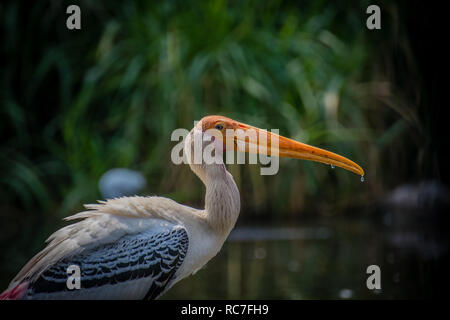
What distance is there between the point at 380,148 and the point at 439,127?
800mm

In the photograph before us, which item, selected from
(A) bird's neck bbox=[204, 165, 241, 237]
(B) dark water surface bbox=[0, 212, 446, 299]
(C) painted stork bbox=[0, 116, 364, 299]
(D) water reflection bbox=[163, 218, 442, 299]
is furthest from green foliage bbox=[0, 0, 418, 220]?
(C) painted stork bbox=[0, 116, 364, 299]

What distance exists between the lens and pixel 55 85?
347 inches

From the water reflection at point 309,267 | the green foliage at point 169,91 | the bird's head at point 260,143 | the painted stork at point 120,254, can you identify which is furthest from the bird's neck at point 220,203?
the green foliage at point 169,91

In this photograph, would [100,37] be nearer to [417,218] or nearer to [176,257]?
[417,218]

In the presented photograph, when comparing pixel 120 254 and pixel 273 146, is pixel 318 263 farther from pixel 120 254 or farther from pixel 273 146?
pixel 120 254

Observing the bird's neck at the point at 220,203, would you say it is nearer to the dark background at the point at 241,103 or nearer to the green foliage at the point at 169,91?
the dark background at the point at 241,103

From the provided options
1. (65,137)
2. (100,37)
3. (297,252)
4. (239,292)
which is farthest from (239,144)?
(100,37)

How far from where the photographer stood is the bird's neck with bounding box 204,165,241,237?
3.45 metres

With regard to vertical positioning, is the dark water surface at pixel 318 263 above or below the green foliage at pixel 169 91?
below

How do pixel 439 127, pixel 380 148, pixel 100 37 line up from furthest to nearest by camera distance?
pixel 100 37, pixel 380 148, pixel 439 127

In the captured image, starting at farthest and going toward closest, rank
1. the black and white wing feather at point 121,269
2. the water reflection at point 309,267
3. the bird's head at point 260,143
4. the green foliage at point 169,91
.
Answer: the green foliage at point 169,91 < the water reflection at point 309,267 < the bird's head at point 260,143 < the black and white wing feather at point 121,269

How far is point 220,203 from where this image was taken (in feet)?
11.3

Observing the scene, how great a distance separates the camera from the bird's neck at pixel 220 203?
3.45 meters

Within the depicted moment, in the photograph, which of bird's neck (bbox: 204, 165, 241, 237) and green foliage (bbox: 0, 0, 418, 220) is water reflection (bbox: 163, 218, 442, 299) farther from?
bird's neck (bbox: 204, 165, 241, 237)
